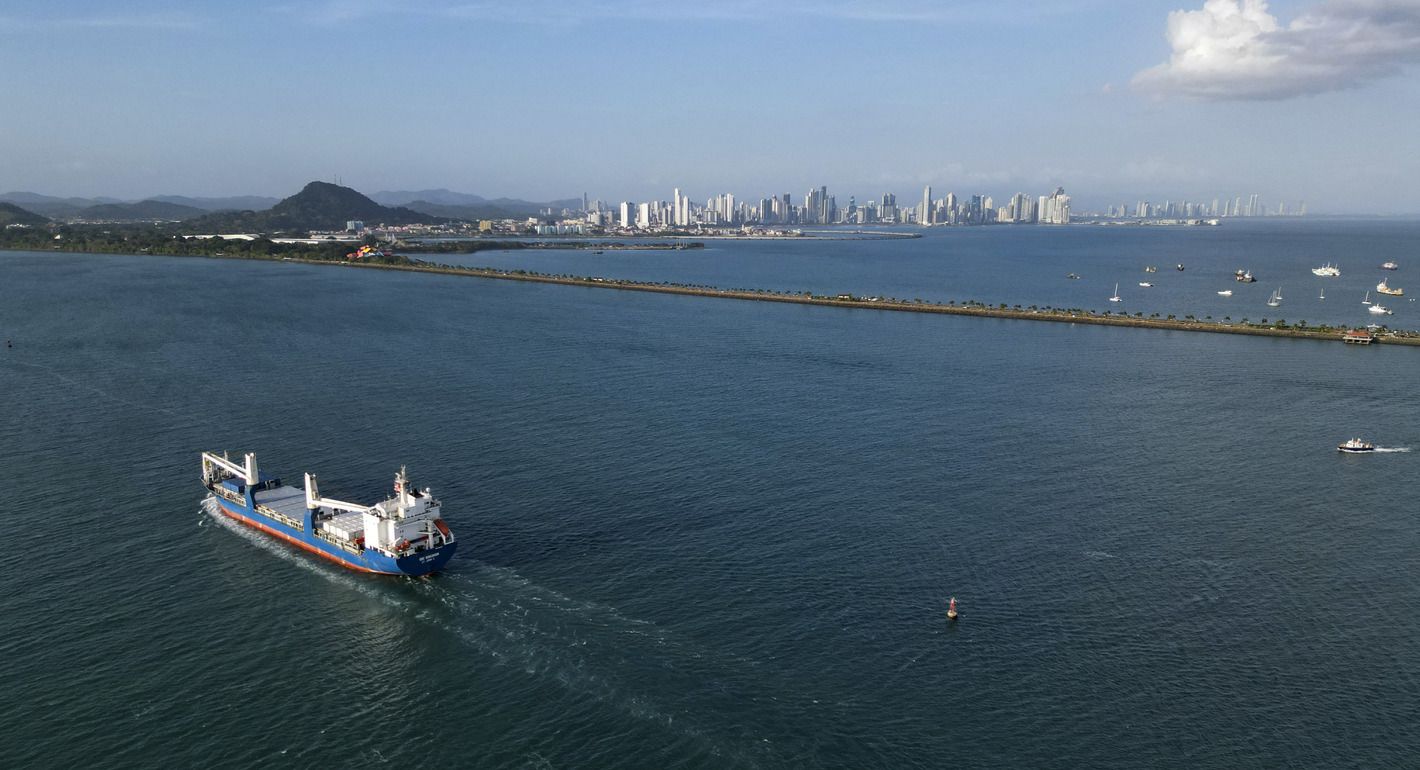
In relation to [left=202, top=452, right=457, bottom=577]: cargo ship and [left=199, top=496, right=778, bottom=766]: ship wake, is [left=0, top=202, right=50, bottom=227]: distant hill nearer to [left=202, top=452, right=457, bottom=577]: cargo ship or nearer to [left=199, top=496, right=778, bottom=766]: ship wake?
[left=202, top=452, right=457, bottom=577]: cargo ship

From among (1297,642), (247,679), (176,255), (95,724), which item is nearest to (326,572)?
(247,679)

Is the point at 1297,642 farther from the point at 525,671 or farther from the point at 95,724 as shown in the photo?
the point at 95,724

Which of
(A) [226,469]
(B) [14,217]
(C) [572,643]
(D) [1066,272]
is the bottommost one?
(C) [572,643]

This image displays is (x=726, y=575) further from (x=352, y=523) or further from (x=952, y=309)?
(x=952, y=309)

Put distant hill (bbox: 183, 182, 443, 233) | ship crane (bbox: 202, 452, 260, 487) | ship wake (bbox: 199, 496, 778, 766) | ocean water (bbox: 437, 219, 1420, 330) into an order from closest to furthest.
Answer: ship wake (bbox: 199, 496, 778, 766), ship crane (bbox: 202, 452, 260, 487), ocean water (bbox: 437, 219, 1420, 330), distant hill (bbox: 183, 182, 443, 233)

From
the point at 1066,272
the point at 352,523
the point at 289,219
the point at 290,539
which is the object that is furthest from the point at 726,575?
the point at 289,219

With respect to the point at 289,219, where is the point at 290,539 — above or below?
below

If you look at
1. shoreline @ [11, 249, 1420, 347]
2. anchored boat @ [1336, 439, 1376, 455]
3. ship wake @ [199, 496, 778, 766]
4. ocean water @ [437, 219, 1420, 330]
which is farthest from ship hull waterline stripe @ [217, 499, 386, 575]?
ocean water @ [437, 219, 1420, 330]

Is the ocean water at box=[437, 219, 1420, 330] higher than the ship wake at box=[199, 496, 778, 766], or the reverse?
the ocean water at box=[437, 219, 1420, 330]

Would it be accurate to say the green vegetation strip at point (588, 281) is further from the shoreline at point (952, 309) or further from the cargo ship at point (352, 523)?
the cargo ship at point (352, 523)
